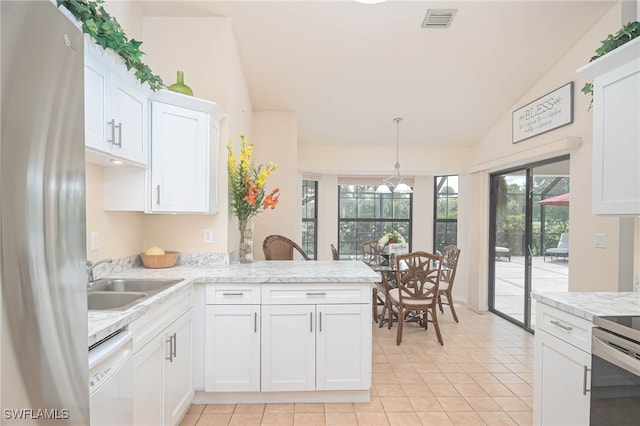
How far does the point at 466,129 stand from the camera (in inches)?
194

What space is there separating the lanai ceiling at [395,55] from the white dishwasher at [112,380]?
2.67 m

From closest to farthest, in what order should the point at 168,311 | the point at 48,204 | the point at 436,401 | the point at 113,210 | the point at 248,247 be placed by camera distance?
1. the point at 48,204
2. the point at 168,311
3. the point at 113,210
4. the point at 436,401
5. the point at 248,247

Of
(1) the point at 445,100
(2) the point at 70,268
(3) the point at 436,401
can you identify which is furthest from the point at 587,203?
(2) the point at 70,268

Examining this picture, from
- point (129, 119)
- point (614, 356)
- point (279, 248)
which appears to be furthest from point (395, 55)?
point (614, 356)

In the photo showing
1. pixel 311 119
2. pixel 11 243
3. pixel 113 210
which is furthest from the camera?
pixel 311 119

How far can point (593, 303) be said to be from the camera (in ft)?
5.84

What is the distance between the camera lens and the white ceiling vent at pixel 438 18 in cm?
290

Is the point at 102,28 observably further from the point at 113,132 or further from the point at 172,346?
the point at 172,346

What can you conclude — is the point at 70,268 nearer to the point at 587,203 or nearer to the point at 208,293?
the point at 208,293

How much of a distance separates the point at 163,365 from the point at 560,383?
2115 millimetres

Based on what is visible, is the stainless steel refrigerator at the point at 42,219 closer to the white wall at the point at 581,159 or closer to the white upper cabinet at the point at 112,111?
the white upper cabinet at the point at 112,111

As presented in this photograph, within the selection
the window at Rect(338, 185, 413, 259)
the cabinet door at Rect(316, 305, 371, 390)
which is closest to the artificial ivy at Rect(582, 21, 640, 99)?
the cabinet door at Rect(316, 305, 371, 390)

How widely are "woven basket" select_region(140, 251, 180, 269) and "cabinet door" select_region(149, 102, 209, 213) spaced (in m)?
0.45

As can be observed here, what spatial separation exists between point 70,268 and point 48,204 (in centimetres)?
17
